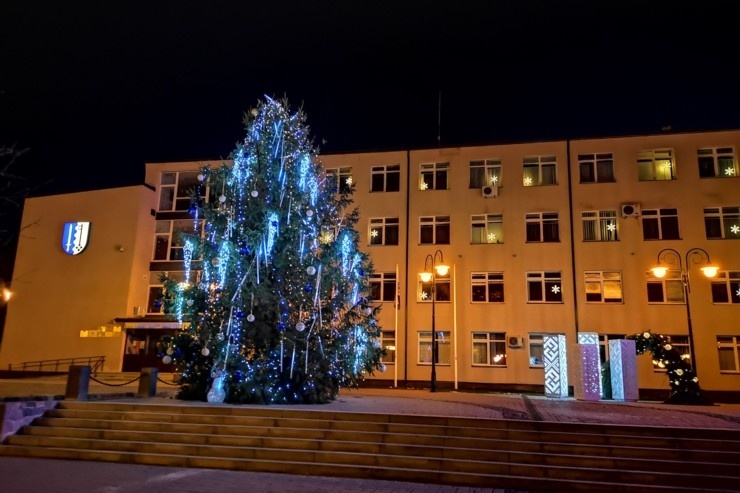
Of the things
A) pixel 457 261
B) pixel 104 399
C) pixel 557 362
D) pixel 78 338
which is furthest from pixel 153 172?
pixel 557 362

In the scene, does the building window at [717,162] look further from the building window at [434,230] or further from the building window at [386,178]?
the building window at [386,178]

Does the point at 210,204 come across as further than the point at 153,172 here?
No

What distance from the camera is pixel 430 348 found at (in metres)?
28.4

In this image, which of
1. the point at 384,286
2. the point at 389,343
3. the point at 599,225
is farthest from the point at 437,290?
the point at 599,225

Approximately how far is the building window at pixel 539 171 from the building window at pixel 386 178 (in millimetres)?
6506

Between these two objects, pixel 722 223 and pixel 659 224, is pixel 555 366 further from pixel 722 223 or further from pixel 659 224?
pixel 722 223

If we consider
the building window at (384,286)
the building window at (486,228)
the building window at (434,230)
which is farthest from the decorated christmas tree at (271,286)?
the building window at (486,228)

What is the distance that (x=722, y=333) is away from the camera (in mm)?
25422

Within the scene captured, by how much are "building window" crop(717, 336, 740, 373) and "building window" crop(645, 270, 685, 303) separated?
2.36m

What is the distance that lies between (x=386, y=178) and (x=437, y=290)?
6.59 m

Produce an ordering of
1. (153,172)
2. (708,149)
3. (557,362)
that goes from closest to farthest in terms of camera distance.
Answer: (557,362) < (708,149) < (153,172)

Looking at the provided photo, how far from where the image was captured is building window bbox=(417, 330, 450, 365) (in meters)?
28.2

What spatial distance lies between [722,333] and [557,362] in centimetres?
992

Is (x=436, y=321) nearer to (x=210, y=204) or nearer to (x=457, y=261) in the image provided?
(x=457, y=261)
